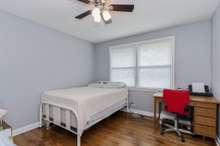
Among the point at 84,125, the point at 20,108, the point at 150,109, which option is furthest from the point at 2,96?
the point at 150,109

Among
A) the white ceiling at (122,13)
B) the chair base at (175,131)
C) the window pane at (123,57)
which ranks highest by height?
the white ceiling at (122,13)

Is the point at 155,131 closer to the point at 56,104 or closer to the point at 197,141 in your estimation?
the point at 197,141

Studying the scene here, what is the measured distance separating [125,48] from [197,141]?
2.92 m

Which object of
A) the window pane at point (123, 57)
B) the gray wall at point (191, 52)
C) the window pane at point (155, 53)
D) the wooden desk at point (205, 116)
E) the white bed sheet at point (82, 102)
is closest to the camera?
the white bed sheet at point (82, 102)

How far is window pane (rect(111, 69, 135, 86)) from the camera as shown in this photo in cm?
372

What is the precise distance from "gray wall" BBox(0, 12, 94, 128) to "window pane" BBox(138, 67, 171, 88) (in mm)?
2209

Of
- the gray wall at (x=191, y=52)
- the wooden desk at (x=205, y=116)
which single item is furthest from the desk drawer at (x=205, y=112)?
the gray wall at (x=191, y=52)

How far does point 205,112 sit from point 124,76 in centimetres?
226

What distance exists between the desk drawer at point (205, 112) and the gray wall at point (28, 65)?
3.15m

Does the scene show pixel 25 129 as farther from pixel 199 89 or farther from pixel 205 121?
pixel 199 89

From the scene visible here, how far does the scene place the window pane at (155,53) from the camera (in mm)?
3098

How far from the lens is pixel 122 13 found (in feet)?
7.63

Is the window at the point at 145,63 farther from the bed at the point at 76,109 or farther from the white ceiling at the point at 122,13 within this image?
the bed at the point at 76,109

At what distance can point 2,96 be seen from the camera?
7.10ft
